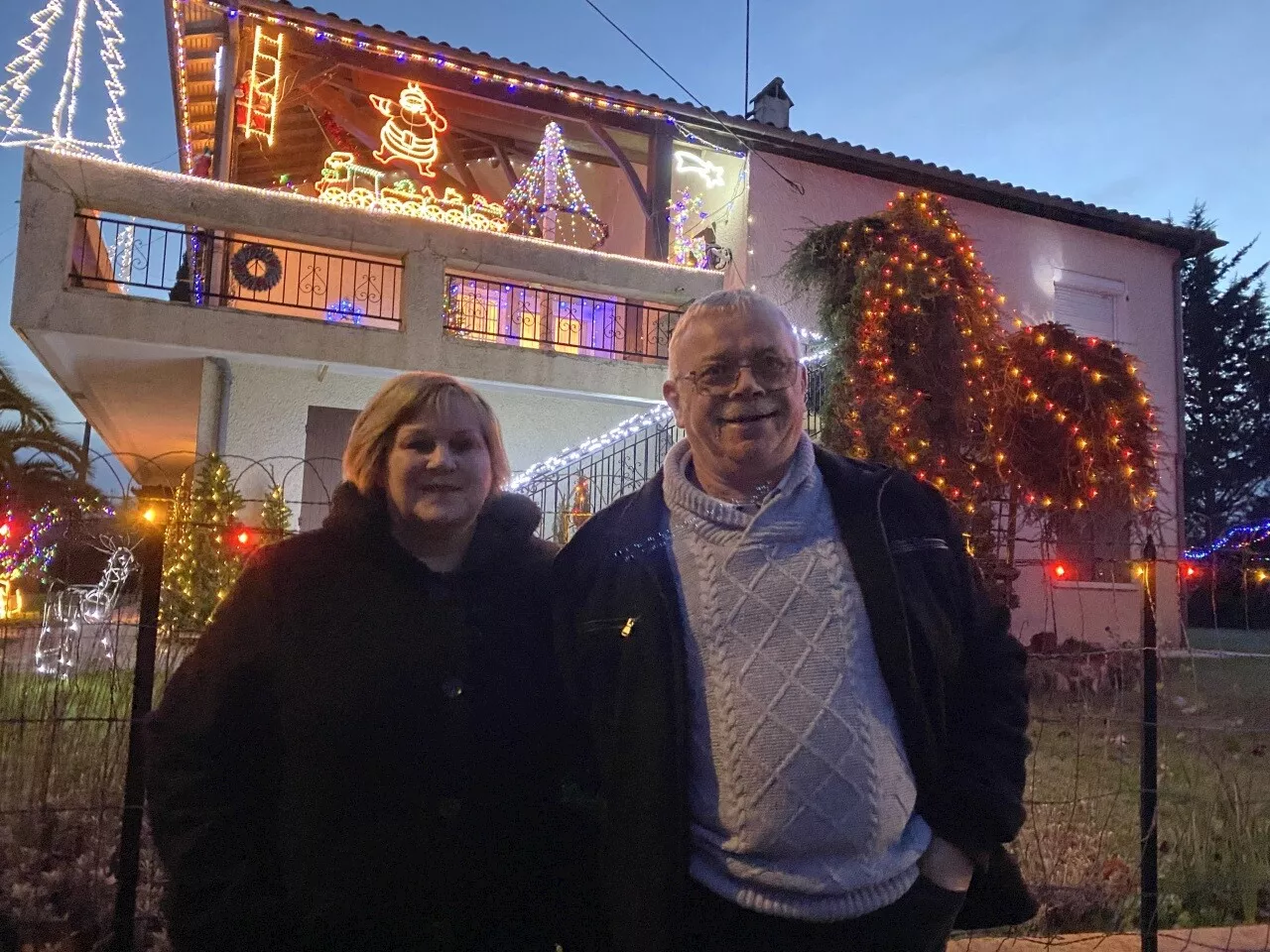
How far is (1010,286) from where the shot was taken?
1274 cm

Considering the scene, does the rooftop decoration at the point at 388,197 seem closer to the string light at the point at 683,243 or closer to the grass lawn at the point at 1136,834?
the string light at the point at 683,243

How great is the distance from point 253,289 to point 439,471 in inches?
400

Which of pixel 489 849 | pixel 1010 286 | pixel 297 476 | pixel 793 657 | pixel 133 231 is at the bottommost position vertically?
pixel 489 849

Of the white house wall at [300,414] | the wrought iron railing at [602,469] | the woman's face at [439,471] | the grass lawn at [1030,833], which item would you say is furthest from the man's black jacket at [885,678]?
the white house wall at [300,414]

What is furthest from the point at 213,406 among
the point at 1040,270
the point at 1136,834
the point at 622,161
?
the point at 1040,270

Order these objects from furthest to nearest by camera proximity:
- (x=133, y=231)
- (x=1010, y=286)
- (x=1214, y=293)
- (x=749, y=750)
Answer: (x=1214, y=293) < (x=1010, y=286) < (x=133, y=231) < (x=749, y=750)

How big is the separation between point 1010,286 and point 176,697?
13.0 metres

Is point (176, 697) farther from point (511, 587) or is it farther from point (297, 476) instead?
point (297, 476)

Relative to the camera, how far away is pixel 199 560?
21.7 feet

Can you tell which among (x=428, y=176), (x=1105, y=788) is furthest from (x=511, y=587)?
(x=428, y=176)

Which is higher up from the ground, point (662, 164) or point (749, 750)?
point (662, 164)

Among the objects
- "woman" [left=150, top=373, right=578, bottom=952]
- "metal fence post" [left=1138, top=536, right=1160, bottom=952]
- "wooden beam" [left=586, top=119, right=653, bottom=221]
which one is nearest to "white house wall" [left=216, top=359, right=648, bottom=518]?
"wooden beam" [left=586, top=119, right=653, bottom=221]

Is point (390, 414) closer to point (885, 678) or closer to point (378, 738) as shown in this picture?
point (378, 738)

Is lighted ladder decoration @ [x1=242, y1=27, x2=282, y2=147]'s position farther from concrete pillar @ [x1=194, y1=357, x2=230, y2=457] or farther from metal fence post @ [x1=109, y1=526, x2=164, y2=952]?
metal fence post @ [x1=109, y1=526, x2=164, y2=952]
